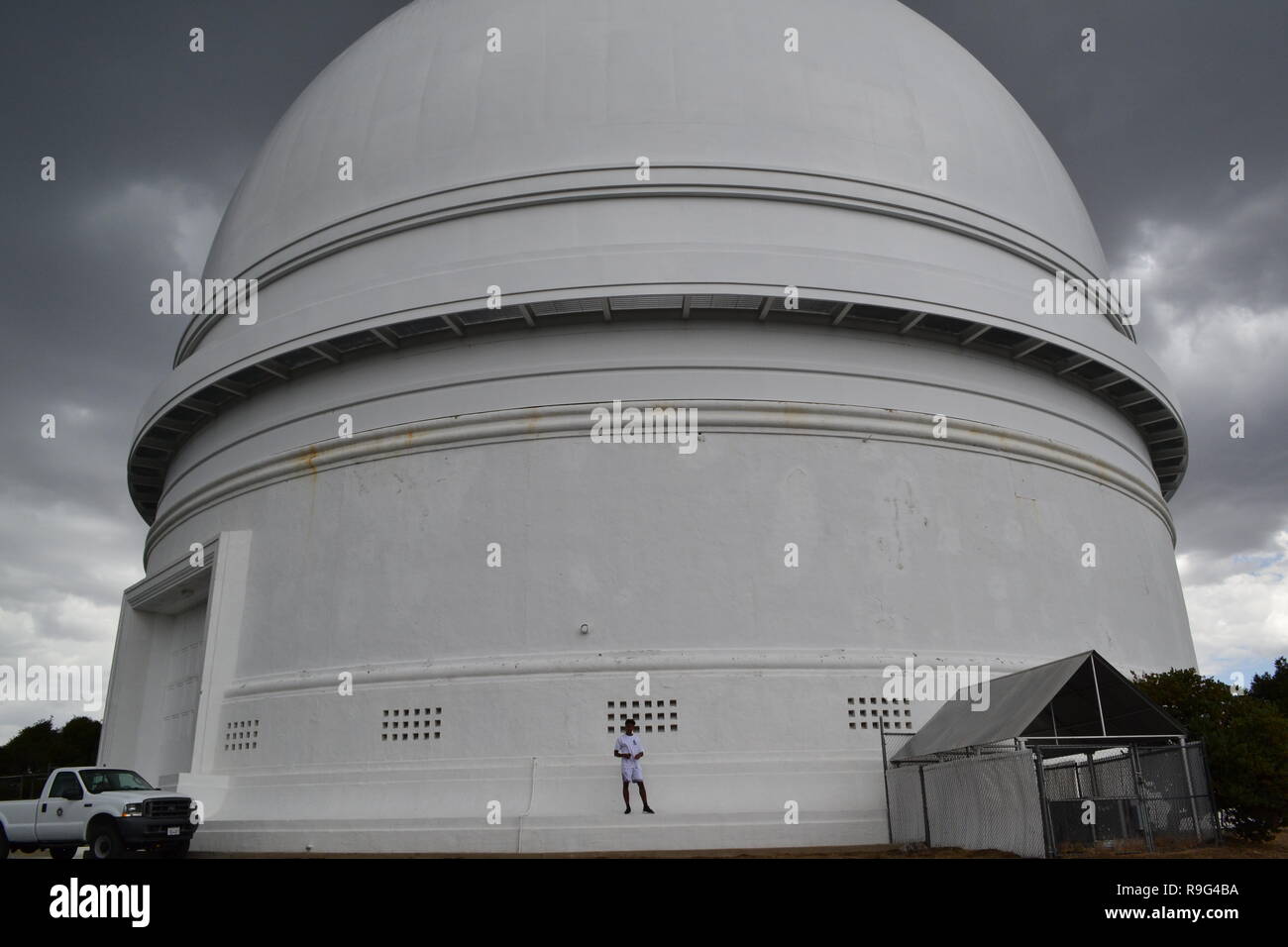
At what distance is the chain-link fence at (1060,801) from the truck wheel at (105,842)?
10.2 m

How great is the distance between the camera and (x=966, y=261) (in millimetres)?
19484

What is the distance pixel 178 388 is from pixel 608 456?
923 cm

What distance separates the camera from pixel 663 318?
1722 cm

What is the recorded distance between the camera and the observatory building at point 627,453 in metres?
15.1

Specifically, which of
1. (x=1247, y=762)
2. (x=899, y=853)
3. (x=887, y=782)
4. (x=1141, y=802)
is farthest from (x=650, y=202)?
(x=1247, y=762)

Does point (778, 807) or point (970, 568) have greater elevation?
point (970, 568)

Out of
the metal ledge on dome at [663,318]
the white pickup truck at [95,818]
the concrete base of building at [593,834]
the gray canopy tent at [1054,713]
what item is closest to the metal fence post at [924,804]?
the gray canopy tent at [1054,713]

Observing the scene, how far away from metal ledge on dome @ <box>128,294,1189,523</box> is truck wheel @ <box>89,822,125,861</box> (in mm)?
8180

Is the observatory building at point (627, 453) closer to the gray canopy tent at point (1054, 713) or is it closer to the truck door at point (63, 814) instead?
the gray canopy tent at point (1054, 713)

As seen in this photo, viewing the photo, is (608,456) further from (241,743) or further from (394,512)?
(241,743)

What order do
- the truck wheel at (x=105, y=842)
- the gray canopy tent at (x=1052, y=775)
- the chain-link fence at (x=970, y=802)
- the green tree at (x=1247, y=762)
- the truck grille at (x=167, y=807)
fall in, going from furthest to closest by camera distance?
the truck grille at (x=167, y=807)
the truck wheel at (x=105, y=842)
the green tree at (x=1247, y=762)
the gray canopy tent at (x=1052, y=775)
the chain-link fence at (x=970, y=802)

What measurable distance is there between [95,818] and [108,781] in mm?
1044

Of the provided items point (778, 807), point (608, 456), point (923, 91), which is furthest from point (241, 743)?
point (923, 91)
